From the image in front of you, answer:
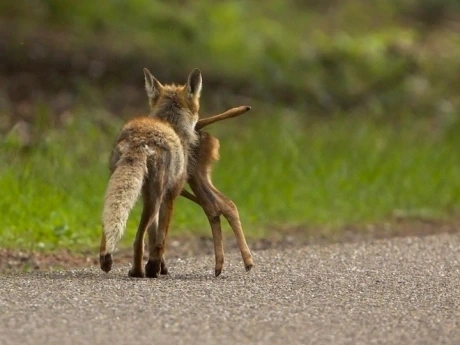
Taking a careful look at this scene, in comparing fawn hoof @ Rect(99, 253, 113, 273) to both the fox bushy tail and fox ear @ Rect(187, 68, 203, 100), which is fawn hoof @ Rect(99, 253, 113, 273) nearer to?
the fox bushy tail

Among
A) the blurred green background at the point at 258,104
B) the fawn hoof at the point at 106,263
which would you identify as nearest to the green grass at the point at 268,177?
the blurred green background at the point at 258,104

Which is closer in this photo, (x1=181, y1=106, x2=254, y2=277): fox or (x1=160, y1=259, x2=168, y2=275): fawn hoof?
(x1=160, y1=259, x2=168, y2=275): fawn hoof

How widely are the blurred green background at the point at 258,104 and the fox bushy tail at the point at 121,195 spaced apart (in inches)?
89.0

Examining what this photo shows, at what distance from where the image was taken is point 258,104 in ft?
59.5

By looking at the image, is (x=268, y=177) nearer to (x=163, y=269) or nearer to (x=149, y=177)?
(x=163, y=269)

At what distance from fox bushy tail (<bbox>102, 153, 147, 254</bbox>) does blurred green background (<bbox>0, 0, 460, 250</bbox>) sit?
2260 mm

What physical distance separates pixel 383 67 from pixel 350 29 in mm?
3554

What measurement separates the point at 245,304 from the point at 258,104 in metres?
11.2

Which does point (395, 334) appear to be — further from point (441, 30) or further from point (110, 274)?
point (441, 30)

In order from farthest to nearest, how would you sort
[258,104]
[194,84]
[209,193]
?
[258,104]
[194,84]
[209,193]

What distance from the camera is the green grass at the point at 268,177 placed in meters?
10.8

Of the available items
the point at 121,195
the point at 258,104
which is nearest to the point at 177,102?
the point at 121,195

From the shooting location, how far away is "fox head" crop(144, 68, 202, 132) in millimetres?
8773

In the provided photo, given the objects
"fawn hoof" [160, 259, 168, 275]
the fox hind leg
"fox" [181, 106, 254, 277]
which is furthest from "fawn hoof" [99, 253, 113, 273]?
"fox" [181, 106, 254, 277]
